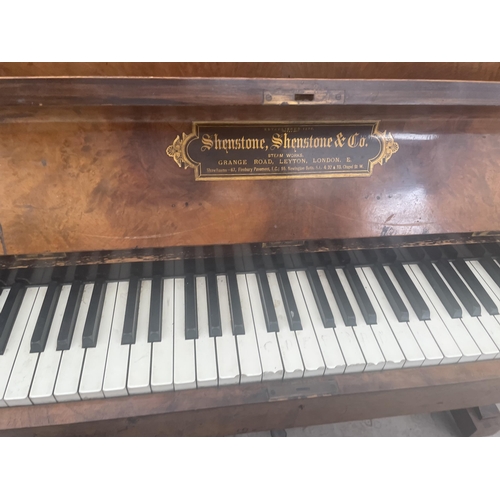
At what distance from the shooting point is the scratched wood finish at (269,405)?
95 cm

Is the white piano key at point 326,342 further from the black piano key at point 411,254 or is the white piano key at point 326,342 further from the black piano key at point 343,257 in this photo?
the black piano key at point 411,254

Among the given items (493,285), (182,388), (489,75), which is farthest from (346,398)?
(489,75)

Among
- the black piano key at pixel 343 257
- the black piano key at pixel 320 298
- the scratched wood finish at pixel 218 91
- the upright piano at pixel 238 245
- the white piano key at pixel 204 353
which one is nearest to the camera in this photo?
the scratched wood finish at pixel 218 91

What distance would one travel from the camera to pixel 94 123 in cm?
87

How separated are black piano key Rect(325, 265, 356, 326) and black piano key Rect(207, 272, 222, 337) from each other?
0.37 meters

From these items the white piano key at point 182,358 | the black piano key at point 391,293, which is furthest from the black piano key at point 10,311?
the black piano key at point 391,293

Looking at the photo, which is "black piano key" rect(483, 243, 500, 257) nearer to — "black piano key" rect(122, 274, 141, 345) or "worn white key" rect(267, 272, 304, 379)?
"worn white key" rect(267, 272, 304, 379)

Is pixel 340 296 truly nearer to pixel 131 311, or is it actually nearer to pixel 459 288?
pixel 459 288

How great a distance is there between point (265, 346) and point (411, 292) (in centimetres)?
51

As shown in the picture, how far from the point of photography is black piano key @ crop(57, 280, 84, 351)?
98 centimetres

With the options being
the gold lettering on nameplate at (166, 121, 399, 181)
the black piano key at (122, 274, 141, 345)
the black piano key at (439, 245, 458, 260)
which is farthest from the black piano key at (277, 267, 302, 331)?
the black piano key at (439, 245, 458, 260)

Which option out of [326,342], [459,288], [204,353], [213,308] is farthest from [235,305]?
[459,288]

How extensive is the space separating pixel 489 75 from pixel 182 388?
1425 mm

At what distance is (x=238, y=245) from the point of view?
1.09 m
